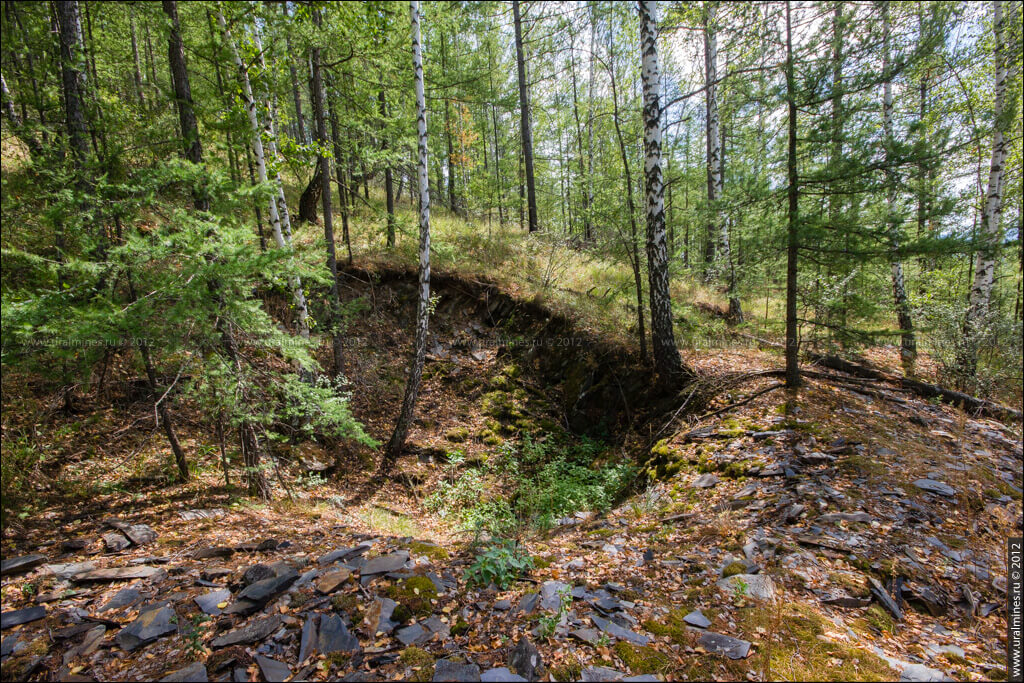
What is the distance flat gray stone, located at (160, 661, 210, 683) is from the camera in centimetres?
232

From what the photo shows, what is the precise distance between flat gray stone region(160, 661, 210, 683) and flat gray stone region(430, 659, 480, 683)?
4.40 ft

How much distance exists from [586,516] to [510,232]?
9.84 meters

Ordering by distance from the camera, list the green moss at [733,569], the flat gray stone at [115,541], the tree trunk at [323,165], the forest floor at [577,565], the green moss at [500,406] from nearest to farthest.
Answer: the forest floor at [577,565] < the green moss at [733,569] < the flat gray stone at [115,541] < the tree trunk at [323,165] < the green moss at [500,406]

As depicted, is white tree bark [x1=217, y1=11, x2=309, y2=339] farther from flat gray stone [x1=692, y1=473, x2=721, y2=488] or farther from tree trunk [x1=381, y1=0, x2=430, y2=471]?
flat gray stone [x1=692, y1=473, x2=721, y2=488]

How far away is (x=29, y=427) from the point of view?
17.1 ft

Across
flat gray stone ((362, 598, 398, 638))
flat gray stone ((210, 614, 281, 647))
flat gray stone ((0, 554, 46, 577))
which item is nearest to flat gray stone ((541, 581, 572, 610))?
flat gray stone ((362, 598, 398, 638))

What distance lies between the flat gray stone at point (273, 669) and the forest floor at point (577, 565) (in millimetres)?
44

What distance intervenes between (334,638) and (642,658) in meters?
2.08

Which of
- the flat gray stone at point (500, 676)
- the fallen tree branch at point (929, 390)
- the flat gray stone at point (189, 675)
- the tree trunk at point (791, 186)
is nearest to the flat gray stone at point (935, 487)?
the tree trunk at point (791, 186)

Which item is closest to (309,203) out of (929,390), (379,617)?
(379,617)

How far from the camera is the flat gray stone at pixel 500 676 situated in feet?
7.80

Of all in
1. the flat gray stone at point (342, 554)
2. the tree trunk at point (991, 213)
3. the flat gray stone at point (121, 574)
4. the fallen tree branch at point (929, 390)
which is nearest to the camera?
the flat gray stone at point (121, 574)

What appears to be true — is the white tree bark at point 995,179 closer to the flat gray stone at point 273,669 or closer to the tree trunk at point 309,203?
the flat gray stone at point 273,669

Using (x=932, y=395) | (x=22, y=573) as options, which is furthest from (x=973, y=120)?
(x=22, y=573)
